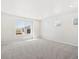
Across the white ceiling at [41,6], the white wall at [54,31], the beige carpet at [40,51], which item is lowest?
the beige carpet at [40,51]

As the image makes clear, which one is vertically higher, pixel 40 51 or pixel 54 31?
pixel 54 31

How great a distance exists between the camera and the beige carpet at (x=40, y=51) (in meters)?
1.16

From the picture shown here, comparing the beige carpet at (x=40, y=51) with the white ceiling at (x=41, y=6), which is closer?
the white ceiling at (x=41, y=6)

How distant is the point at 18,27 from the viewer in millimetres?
851

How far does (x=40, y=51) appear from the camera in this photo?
1581mm

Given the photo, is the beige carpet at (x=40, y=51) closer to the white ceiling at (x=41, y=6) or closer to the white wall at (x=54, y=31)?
the white wall at (x=54, y=31)

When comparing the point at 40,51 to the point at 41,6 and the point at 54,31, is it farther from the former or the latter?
the point at 41,6

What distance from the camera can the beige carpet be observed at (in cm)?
116

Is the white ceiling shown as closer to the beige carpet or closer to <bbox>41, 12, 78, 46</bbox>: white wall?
<bbox>41, 12, 78, 46</bbox>: white wall

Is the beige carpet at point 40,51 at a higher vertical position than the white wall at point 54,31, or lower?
lower

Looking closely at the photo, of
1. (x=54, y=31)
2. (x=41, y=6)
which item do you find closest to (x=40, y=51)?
(x=54, y=31)

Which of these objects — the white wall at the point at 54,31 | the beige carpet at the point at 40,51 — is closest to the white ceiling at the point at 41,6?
the white wall at the point at 54,31

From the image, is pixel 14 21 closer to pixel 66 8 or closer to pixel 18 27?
pixel 18 27

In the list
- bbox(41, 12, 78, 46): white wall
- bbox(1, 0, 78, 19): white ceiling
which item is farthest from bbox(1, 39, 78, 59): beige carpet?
bbox(1, 0, 78, 19): white ceiling
